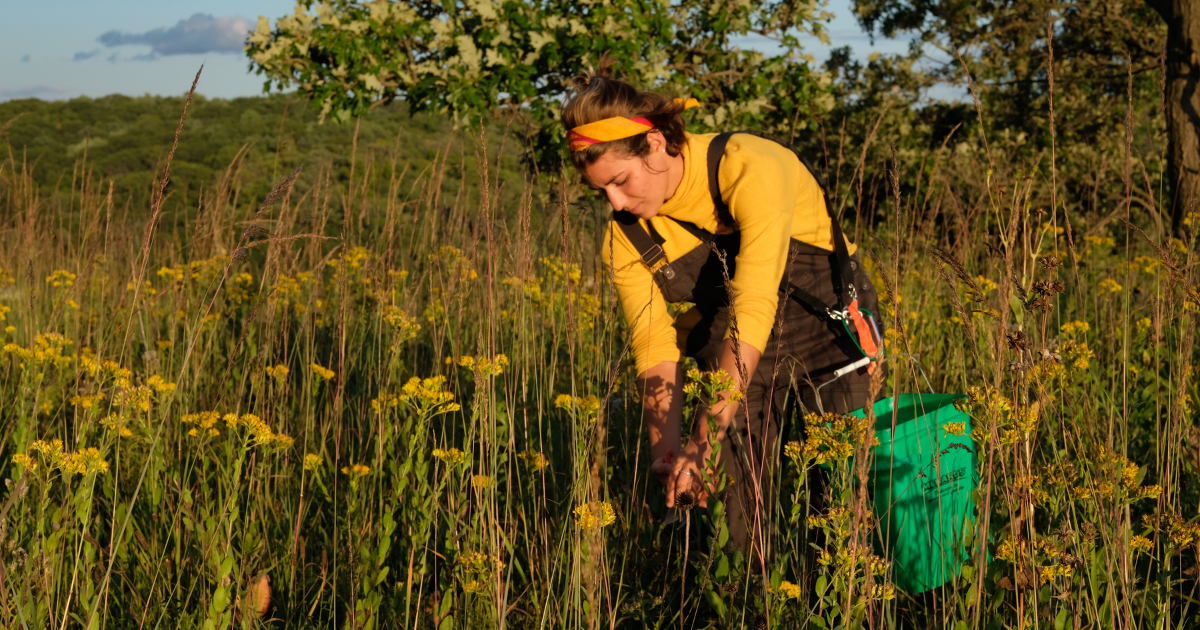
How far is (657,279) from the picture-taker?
2.41 metres

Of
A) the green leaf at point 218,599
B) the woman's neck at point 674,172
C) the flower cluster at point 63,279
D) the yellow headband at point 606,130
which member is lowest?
the green leaf at point 218,599

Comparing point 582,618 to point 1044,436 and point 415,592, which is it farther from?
point 1044,436

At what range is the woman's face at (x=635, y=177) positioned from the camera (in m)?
2.08

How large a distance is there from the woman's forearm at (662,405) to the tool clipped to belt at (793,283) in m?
0.26

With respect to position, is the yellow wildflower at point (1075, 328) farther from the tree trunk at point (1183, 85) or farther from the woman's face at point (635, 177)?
the tree trunk at point (1183, 85)

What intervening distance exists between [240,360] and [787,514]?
2260 mm

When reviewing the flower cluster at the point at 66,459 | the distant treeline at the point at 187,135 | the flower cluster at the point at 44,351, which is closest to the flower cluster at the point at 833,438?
the flower cluster at the point at 66,459

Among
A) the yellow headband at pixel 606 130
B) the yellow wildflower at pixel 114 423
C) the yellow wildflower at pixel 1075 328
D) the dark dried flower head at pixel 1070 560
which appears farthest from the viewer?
the yellow wildflower at pixel 1075 328

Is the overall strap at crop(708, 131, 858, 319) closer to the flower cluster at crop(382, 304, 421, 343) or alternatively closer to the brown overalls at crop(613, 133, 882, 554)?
the brown overalls at crop(613, 133, 882, 554)

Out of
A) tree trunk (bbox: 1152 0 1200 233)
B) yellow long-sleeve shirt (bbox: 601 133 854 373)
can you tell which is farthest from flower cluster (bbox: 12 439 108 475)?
tree trunk (bbox: 1152 0 1200 233)

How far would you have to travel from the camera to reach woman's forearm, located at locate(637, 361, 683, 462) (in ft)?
7.04

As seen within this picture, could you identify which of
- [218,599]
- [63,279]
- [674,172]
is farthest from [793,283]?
[63,279]

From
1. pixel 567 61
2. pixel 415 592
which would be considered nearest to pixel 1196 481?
pixel 415 592

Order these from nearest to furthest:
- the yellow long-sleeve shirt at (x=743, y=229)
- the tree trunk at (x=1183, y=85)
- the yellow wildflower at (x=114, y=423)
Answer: the yellow wildflower at (x=114, y=423)
the yellow long-sleeve shirt at (x=743, y=229)
the tree trunk at (x=1183, y=85)
